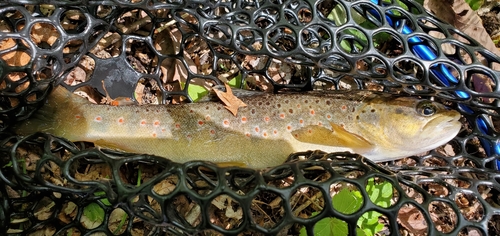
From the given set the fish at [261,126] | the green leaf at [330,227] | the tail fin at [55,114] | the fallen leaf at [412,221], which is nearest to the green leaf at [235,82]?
the fish at [261,126]

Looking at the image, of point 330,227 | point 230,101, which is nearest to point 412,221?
point 330,227

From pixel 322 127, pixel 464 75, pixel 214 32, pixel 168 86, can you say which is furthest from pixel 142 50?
pixel 464 75

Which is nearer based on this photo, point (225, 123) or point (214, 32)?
point (225, 123)

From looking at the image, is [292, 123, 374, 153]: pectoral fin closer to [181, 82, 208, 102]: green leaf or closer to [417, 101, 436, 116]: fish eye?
[417, 101, 436, 116]: fish eye

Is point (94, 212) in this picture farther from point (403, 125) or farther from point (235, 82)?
point (403, 125)

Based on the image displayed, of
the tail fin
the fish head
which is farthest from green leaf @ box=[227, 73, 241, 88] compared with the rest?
the tail fin

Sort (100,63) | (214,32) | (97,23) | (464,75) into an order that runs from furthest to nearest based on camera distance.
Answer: (214,32)
(100,63)
(97,23)
(464,75)

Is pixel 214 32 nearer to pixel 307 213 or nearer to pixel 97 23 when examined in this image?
pixel 97 23
